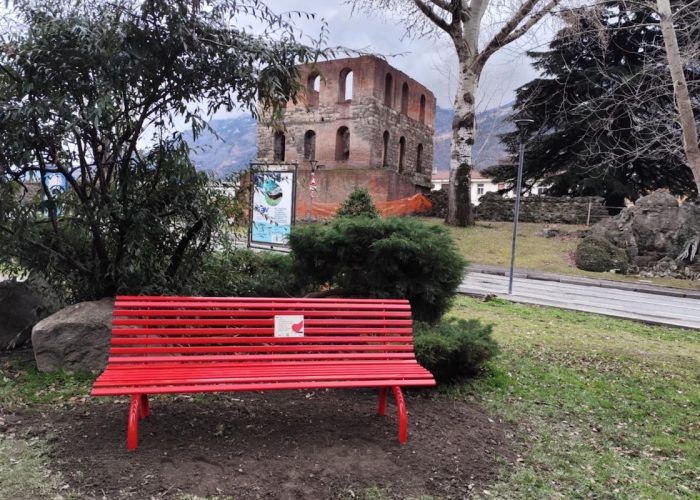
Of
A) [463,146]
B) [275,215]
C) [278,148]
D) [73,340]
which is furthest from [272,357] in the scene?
[278,148]

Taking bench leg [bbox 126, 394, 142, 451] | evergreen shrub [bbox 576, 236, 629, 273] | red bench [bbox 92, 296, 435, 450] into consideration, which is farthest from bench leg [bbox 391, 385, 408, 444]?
evergreen shrub [bbox 576, 236, 629, 273]

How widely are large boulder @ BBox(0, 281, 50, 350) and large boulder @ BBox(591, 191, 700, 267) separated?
18494 mm

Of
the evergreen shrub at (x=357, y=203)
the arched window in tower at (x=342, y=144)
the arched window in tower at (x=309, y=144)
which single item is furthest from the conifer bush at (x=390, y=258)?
the arched window in tower at (x=309, y=144)

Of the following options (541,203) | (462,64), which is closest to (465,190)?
(462,64)

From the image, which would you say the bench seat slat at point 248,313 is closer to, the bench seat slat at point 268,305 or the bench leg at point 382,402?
the bench seat slat at point 268,305

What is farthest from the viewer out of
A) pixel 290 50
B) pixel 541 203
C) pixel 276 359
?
pixel 541 203

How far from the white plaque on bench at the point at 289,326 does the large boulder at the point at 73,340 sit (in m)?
1.60

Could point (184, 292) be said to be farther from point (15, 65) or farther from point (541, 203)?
point (541, 203)

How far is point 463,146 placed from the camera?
2180cm

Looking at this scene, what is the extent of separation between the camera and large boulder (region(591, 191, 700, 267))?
19.3m

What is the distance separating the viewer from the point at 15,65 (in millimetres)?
4207

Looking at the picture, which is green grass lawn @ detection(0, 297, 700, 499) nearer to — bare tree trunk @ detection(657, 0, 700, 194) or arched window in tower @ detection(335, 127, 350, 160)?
bare tree trunk @ detection(657, 0, 700, 194)

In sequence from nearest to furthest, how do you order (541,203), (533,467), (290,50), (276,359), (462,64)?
(533,467), (276,359), (290,50), (462,64), (541,203)

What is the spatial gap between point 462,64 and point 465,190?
488 centimetres
